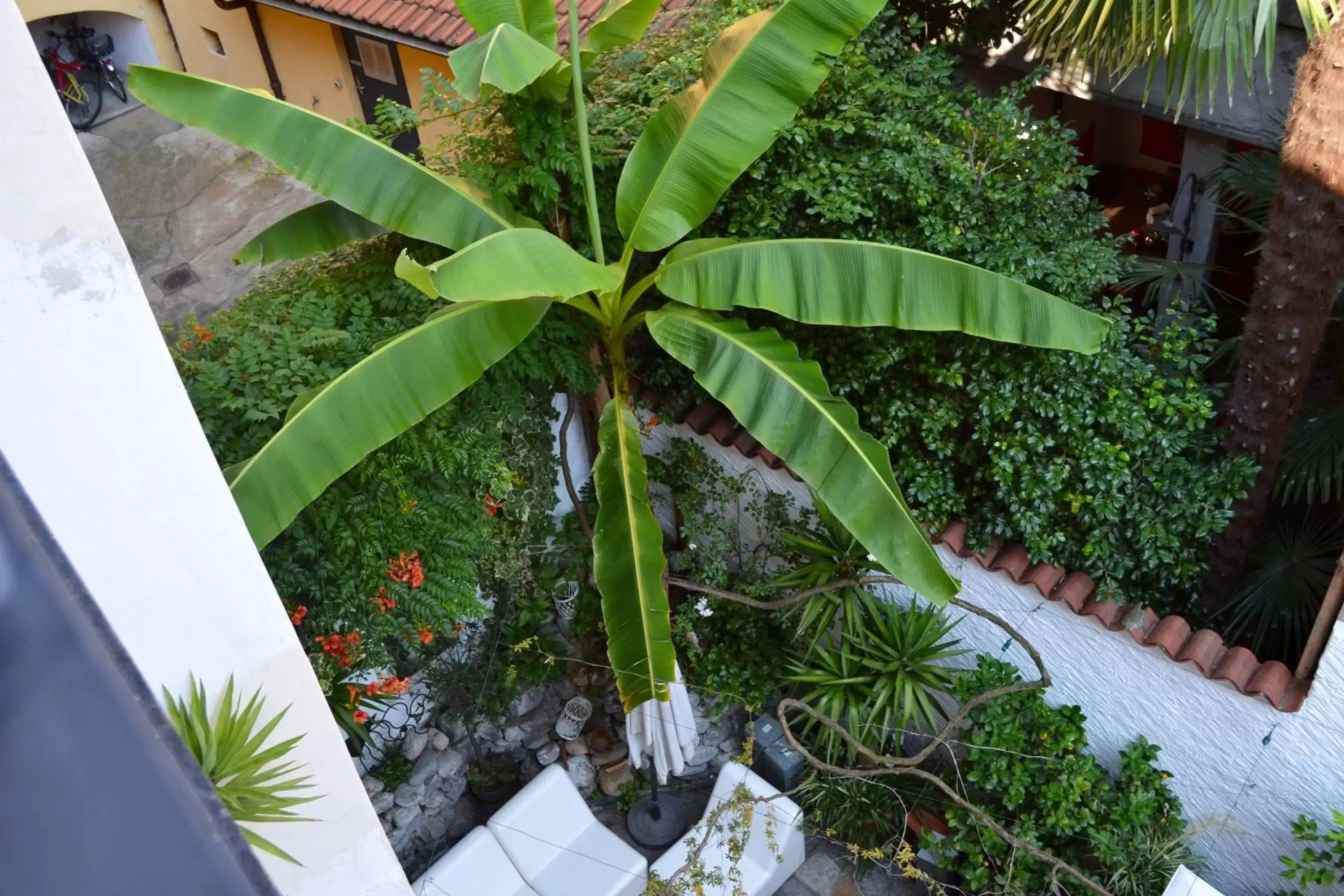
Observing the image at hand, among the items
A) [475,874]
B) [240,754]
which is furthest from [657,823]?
[240,754]

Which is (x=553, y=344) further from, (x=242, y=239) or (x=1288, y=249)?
(x=242, y=239)

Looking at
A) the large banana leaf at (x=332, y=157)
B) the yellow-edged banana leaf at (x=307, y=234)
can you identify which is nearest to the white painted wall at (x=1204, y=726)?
the large banana leaf at (x=332, y=157)

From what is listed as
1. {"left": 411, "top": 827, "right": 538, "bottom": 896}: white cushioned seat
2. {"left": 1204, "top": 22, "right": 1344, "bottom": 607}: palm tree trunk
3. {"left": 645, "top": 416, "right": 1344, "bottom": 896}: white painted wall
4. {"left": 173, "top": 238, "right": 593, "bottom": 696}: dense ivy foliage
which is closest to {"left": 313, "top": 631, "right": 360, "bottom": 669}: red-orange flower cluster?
{"left": 173, "top": 238, "right": 593, "bottom": 696}: dense ivy foliage

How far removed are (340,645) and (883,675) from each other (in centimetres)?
303

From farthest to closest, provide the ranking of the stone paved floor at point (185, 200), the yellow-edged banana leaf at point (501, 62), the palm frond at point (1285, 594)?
the stone paved floor at point (185, 200) → the palm frond at point (1285, 594) → the yellow-edged banana leaf at point (501, 62)

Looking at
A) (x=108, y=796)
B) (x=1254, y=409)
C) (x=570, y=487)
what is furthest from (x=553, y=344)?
(x=108, y=796)

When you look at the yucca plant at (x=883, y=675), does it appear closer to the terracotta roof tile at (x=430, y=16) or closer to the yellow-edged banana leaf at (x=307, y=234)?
the yellow-edged banana leaf at (x=307, y=234)

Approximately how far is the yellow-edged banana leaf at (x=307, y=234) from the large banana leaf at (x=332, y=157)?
61 cm

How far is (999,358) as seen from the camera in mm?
5320

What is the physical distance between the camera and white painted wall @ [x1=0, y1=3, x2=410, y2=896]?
98.7 inches

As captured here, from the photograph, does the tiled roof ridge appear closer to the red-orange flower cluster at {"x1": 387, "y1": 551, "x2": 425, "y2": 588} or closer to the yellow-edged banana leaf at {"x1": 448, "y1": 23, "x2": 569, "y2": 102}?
the red-orange flower cluster at {"x1": 387, "y1": 551, "x2": 425, "y2": 588}

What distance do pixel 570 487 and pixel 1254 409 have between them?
150 inches

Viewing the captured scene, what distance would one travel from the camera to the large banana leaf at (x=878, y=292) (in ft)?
15.7

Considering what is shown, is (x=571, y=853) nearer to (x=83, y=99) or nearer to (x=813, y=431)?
(x=813, y=431)
